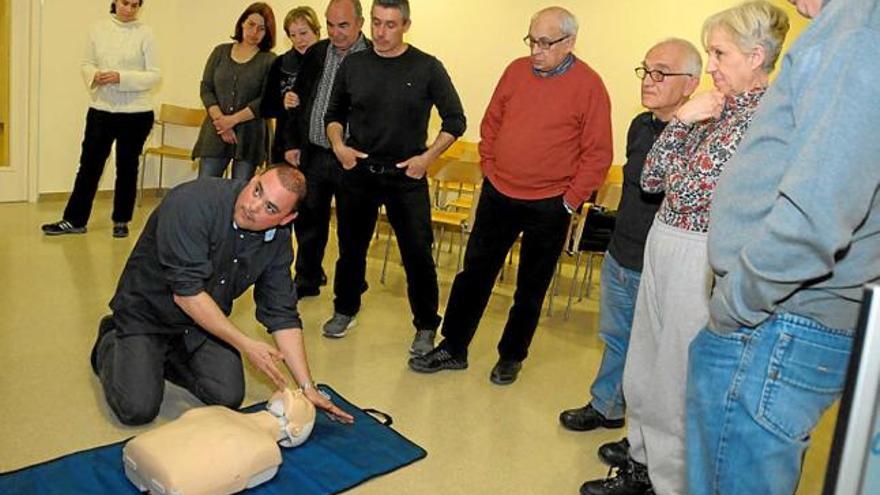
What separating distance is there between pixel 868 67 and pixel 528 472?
5.76 ft

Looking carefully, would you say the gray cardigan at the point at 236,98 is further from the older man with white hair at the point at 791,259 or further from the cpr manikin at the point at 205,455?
the older man with white hair at the point at 791,259

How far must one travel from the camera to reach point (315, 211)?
3.81 meters

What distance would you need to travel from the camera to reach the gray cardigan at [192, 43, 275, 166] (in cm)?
475

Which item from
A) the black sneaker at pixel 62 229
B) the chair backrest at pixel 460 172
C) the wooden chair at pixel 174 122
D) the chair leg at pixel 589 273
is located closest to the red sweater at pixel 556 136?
the chair leg at pixel 589 273

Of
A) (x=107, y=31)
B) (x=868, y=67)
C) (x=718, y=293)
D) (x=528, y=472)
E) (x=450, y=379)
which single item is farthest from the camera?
(x=107, y=31)

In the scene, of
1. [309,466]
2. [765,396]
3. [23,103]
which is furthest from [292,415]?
[23,103]

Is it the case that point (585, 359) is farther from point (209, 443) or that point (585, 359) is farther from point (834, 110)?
point (834, 110)

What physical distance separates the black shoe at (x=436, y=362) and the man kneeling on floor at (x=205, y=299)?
0.68 m

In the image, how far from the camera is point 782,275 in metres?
1.13

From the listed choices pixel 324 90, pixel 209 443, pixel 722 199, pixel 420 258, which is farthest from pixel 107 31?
pixel 722 199

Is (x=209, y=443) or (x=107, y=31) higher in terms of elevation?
(x=107, y=31)

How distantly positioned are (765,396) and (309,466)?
4.82 ft

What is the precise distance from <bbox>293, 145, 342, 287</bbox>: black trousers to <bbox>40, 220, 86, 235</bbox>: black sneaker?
1809 millimetres

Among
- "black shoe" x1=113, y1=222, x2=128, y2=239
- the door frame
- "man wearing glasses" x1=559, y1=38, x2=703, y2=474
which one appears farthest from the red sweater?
the door frame
